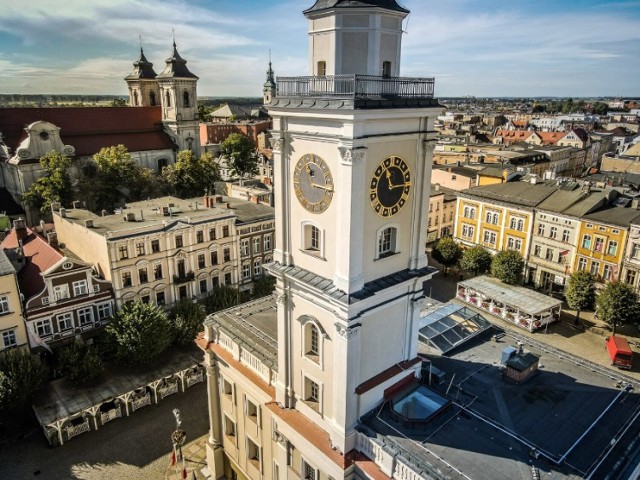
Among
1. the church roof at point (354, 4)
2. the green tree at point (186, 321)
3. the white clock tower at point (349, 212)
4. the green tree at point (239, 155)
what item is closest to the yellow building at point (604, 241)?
the white clock tower at point (349, 212)

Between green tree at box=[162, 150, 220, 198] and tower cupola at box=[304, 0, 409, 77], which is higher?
tower cupola at box=[304, 0, 409, 77]

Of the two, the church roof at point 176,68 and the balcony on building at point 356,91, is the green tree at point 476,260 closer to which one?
the balcony on building at point 356,91

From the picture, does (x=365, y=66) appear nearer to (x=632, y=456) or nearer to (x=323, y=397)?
(x=323, y=397)

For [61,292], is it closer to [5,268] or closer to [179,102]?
[5,268]

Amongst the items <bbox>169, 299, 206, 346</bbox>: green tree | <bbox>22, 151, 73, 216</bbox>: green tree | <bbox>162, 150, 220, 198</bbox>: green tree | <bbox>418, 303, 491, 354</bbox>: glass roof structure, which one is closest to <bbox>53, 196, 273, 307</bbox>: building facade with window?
<bbox>169, 299, 206, 346</bbox>: green tree

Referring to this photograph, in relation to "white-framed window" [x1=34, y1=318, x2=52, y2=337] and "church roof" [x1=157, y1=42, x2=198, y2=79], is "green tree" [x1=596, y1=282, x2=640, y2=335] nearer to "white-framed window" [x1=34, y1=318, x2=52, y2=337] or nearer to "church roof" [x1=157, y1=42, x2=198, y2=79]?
"white-framed window" [x1=34, y1=318, x2=52, y2=337]
